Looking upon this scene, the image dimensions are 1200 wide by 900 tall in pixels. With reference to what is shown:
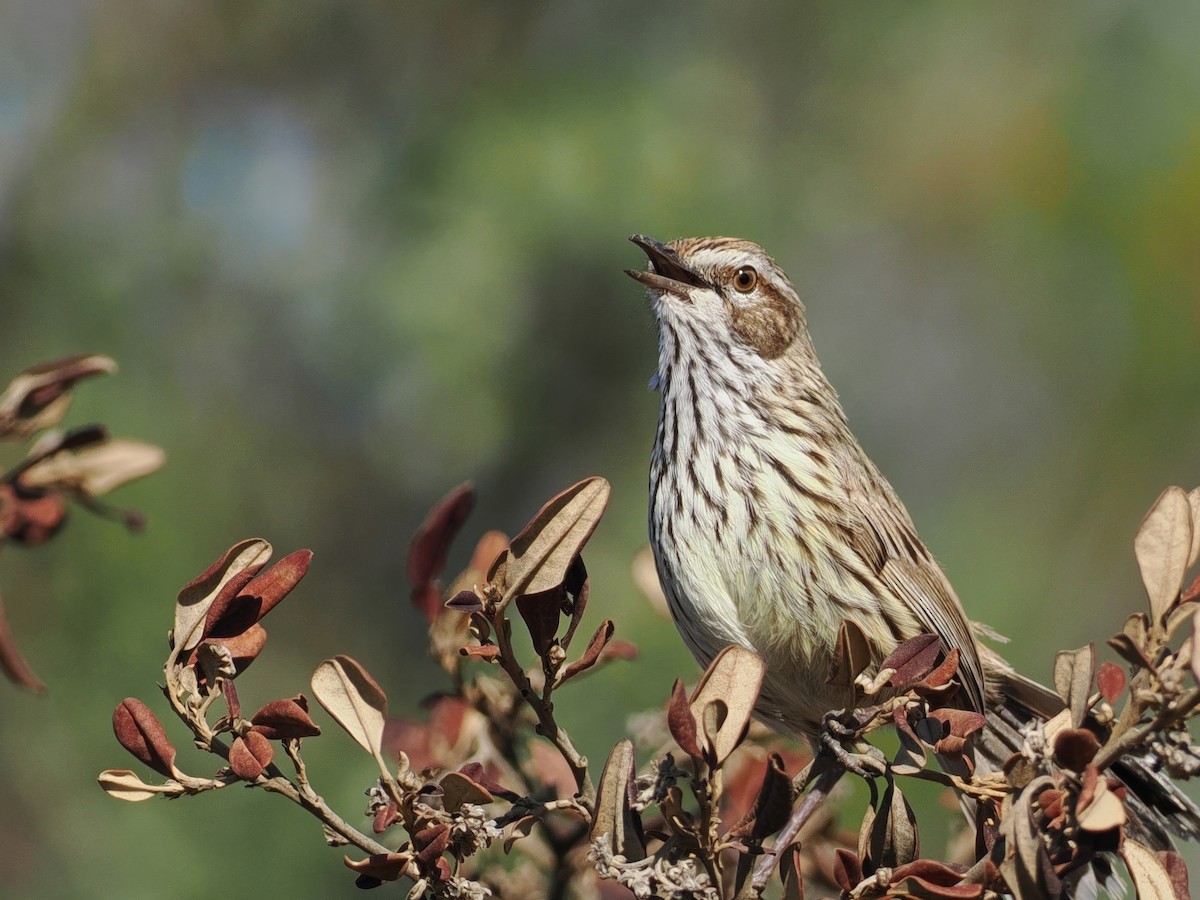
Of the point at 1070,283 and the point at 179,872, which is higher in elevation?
the point at 1070,283

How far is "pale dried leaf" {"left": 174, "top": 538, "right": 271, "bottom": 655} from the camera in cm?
180

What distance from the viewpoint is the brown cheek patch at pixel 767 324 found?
3.92m

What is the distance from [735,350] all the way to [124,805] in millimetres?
2340

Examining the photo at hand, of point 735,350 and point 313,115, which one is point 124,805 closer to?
point 735,350

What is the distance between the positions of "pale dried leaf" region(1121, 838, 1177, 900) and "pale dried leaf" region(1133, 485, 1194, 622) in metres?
0.32

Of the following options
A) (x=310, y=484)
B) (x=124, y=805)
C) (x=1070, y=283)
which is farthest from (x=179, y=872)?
(x=1070, y=283)

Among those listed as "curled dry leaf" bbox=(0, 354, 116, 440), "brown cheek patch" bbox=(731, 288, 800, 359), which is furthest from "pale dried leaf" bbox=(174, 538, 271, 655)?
"brown cheek patch" bbox=(731, 288, 800, 359)

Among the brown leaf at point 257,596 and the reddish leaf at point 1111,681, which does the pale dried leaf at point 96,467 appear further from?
the reddish leaf at point 1111,681

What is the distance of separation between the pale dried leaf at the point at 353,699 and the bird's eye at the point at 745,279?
2.36 meters

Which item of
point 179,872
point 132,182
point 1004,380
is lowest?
point 179,872

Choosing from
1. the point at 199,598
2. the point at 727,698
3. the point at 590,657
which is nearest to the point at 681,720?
the point at 727,698

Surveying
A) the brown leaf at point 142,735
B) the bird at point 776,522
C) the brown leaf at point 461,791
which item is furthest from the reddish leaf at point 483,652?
the bird at point 776,522

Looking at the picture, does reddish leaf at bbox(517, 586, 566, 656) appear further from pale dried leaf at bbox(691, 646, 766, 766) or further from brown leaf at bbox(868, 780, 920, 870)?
brown leaf at bbox(868, 780, 920, 870)

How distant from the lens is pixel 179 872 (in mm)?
3875
